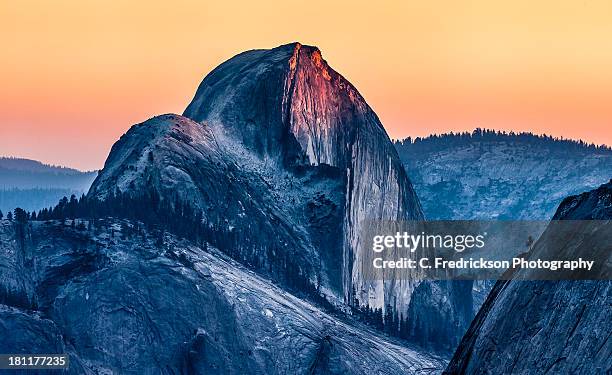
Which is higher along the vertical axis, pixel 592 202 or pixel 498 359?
pixel 592 202

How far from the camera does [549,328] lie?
16025 cm

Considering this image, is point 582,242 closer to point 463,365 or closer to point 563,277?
point 563,277

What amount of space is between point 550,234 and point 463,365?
1432cm


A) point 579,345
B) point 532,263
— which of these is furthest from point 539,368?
point 532,263

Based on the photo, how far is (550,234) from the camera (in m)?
170

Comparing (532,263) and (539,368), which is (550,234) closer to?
(532,263)

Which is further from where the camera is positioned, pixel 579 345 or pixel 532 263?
pixel 532 263

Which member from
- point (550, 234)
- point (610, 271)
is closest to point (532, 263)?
point (550, 234)

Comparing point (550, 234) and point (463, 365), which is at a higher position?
point (550, 234)

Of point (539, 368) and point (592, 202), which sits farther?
point (592, 202)

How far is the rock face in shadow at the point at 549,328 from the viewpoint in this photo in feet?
504

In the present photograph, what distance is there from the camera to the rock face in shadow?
154 m

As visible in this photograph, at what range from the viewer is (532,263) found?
171 metres

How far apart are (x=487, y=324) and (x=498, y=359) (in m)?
7.54
